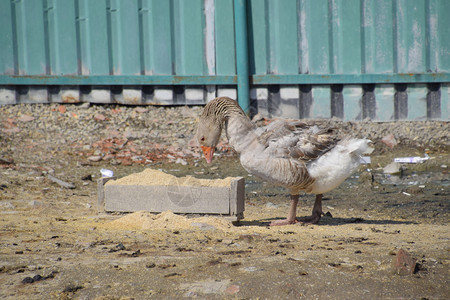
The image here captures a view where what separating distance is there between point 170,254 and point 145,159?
5045 millimetres

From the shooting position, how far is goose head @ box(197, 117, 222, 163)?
617 cm

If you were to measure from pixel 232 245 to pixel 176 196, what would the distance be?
4.26 ft

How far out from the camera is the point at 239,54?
10.1 m

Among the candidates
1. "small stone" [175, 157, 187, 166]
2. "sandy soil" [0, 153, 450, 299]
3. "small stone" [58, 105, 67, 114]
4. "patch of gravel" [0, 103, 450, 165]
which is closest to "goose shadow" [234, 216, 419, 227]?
"sandy soil" [0, 153, 450, 299]

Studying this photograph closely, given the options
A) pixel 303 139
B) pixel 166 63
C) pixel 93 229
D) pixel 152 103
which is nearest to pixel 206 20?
pixel 166 63

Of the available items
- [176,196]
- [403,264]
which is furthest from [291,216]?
[403,264]

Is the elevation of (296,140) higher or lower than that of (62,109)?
lower

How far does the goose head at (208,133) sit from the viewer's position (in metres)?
6.17

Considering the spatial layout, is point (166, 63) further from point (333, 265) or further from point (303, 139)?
point (333, 265)

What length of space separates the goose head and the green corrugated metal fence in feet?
13.4

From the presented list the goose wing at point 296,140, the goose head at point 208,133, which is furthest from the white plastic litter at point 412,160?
the goose head at point 208,133

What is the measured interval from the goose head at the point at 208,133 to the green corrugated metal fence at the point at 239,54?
409 centimetres

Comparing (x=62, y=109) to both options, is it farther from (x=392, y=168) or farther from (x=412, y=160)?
(x=412, y=160)

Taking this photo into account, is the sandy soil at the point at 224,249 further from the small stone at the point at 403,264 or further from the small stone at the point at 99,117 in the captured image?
the small stone at the point at 99,117
